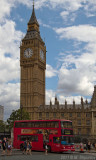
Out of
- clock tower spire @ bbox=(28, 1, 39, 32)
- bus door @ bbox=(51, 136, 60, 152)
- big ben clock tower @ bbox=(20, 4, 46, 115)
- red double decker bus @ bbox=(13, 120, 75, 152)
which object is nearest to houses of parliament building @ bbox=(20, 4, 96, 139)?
big ben clock tower @ bbox=(20, 4, 46, 115)

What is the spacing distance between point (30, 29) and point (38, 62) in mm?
19677

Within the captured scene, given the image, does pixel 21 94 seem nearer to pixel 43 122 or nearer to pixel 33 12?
pixel 33 12

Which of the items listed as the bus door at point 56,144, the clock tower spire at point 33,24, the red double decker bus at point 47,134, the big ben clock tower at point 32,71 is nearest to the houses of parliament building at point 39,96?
the big ben clock tower at point 32,71

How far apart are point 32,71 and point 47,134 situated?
227 ft

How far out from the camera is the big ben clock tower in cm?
10706

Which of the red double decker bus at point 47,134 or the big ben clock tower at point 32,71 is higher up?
the big ben clock tower at point 32,71

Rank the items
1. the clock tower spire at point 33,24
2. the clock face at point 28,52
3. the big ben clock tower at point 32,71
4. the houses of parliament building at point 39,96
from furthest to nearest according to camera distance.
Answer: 1. the clock tower spire at point 33,24
2. the clock face at point 28,52
3. the big ben clock tower at point 32,71
4. the houses of parliament building at point 39,96

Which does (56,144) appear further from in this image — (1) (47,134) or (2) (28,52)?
(2) (28,52)

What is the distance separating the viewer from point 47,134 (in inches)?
1666

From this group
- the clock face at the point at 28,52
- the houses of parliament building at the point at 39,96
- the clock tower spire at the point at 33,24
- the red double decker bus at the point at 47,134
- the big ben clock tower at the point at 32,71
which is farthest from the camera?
the clock tower spire at the point at 33,24

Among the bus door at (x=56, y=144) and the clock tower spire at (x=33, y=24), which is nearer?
the bus door at (x=56, y=144)

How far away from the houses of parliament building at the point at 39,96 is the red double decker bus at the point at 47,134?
181 ft

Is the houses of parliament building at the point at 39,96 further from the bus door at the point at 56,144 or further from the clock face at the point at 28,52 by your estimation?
the bus door at the point at 56,144

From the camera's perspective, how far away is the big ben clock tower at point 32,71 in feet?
351
